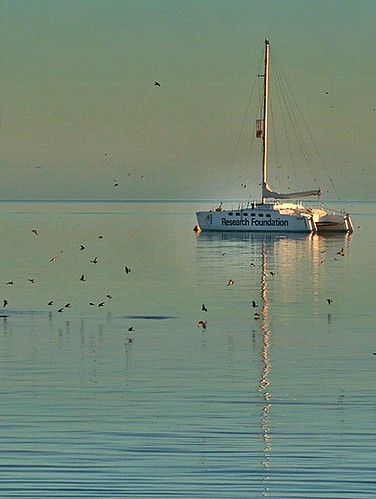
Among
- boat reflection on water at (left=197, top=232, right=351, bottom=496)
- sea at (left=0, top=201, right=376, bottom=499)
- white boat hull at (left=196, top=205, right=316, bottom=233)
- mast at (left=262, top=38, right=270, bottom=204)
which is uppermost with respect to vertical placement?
mast at (left=262, top=38, right=270, bottom=204)

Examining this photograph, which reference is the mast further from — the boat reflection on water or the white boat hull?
the boat reflection on water

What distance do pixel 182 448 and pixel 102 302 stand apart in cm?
Answer: 2925

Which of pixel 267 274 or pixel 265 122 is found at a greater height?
pixel 265 122

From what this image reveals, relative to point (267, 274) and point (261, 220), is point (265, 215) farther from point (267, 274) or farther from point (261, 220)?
point (267, 274)

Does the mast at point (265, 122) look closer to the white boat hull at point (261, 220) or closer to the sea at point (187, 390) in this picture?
the white boat hull at point (261, 220)

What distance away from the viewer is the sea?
2153cm

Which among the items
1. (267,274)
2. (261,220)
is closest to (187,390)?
(267,274)

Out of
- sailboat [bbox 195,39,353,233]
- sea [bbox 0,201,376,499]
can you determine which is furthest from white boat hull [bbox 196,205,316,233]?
sea [bbox 0,201,376,499]

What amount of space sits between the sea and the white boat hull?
6435cm

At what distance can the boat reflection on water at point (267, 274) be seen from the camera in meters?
34.4

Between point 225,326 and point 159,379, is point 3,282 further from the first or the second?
point 159,379

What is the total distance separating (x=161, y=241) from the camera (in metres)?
125

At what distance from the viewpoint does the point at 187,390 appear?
1166 inches

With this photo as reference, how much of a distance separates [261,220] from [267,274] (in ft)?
183
